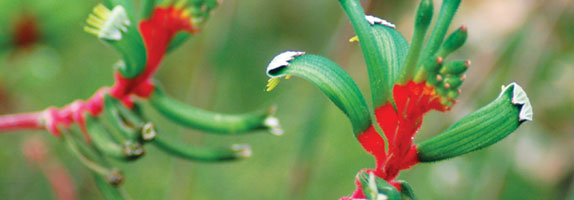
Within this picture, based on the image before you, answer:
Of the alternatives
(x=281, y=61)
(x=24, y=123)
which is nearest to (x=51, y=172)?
(x=24, y=123)

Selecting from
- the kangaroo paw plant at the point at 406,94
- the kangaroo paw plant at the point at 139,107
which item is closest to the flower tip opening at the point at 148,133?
the kangaroo paw plant at the point at 139,107

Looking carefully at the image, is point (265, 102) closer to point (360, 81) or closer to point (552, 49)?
point (360, 81)

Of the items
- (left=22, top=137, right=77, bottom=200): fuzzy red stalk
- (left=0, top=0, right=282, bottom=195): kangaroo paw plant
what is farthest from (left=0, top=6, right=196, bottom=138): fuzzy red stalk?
(left=22, top=137, right=77, bottom=200): fuzzy red stalk

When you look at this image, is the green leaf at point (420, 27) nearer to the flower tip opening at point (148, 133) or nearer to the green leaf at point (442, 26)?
the green leaf at point (442, 26)

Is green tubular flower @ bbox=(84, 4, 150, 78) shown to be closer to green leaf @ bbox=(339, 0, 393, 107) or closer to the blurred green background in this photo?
green leaf @ bbox=(339, 0, 393, 107)

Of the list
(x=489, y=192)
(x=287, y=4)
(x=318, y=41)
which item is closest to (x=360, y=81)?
(x=318, y=41)

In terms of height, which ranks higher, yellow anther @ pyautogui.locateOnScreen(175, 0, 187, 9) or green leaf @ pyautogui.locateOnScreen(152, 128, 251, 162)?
yellow anther @ pyautogui.locateOnScreen(175, 0, 187, 9)

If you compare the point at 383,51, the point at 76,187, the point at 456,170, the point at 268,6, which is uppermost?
the point at 383,51
